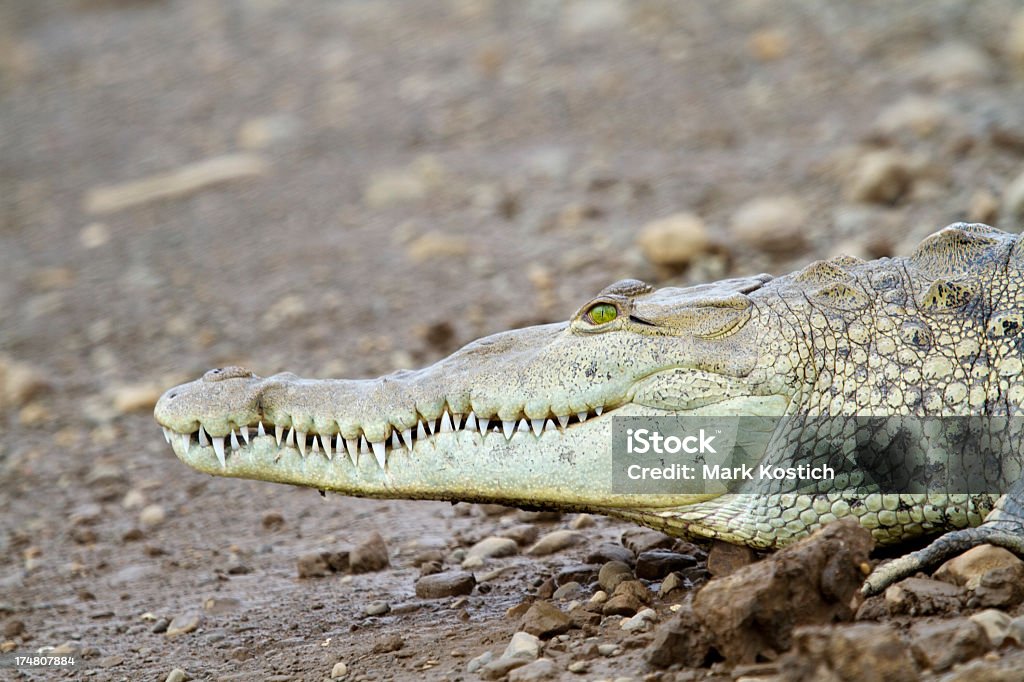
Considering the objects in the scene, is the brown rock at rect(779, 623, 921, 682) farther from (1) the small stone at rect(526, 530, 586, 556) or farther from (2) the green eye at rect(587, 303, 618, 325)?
(1) the small stone at rect(526, 530, 586, 556)

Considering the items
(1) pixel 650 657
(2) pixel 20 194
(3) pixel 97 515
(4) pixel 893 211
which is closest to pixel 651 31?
(4) pixel 893 211

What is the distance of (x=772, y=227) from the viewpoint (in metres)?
7.59

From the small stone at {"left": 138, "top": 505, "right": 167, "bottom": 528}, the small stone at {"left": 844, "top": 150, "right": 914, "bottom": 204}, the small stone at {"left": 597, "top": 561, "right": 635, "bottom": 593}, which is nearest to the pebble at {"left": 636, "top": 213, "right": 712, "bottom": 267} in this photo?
the small stone at {"left": 844, "top": 150, "right": 914, "bottom": 204}

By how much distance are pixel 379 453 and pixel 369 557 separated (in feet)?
3.40

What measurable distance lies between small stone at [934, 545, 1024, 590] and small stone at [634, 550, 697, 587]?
0.94 metres

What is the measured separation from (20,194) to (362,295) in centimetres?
565

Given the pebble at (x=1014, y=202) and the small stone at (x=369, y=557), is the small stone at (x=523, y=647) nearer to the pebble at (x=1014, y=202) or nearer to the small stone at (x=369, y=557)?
the small stone at (x=369, y=557)

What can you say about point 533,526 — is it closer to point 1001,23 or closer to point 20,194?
point 1001,23

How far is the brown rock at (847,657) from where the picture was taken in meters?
2.46

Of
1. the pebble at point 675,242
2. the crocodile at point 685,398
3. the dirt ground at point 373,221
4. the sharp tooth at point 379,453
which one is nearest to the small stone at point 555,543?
the dirt ground at point 373,221

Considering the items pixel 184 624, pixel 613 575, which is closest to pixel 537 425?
pixel 613 575

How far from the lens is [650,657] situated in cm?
303

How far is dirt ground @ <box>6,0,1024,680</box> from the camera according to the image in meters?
4.59

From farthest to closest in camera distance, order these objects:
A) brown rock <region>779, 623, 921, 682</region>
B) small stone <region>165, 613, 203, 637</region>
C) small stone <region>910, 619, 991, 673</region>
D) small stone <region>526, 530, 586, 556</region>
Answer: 1. small stone <region>526, 530, 586, 556</region>
2. small stone <region>165, 613, 203, 637</region>
3. small stone <region>910, 619, 991, 673</region>
4. brown rock <region>779, 623, 921, 682</region>
